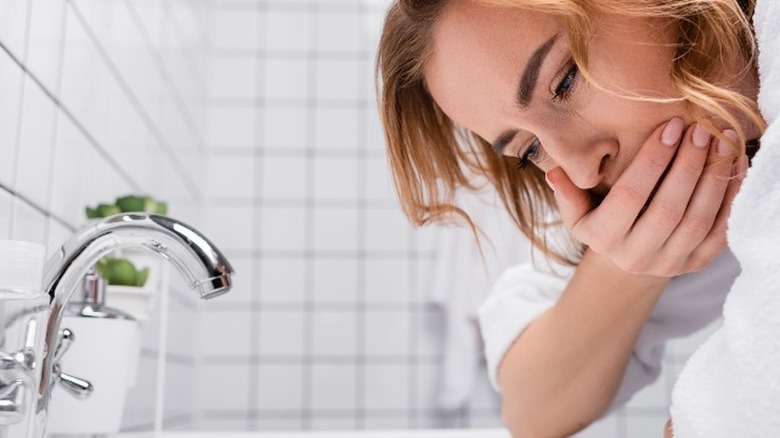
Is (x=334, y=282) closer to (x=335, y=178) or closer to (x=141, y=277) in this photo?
(x=335, y=178)

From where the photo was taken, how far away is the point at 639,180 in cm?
77

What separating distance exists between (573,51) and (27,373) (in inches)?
19.4

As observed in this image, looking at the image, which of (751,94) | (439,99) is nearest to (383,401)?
(439,99)

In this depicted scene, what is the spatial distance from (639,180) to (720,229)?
102 millimetres

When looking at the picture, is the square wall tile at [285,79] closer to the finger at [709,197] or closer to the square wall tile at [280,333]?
the square wall tile at [280,333]

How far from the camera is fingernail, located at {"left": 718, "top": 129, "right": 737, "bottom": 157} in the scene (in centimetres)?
72

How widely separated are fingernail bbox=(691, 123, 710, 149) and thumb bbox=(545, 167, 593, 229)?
0.14 metres

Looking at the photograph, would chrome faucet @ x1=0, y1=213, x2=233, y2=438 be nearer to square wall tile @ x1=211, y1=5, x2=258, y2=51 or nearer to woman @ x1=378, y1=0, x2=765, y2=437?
woman @ x1=378, y1=0, x2=765, y2=437

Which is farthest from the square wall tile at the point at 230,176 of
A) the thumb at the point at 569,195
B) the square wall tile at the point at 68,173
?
the thumb at the point at 569,195

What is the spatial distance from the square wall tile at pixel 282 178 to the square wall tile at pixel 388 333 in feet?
1.23

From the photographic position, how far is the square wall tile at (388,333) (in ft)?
6.98

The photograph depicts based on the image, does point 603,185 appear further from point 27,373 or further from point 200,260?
point 27,373

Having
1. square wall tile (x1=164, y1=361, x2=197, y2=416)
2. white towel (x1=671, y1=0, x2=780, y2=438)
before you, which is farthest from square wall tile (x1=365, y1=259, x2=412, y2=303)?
white towel (x1=671, y1=0, x2=780, y2=438)

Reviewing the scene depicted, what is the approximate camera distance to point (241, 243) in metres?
2.15
